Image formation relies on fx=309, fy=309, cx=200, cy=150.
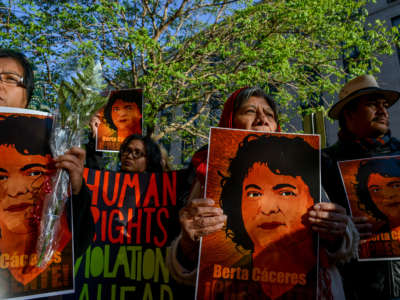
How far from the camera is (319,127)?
180 inches

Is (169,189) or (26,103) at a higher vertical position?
(26,103)

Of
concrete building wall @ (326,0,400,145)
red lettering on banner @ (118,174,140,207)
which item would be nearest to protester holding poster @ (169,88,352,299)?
red lettering on banner @ (118,174,140,207)

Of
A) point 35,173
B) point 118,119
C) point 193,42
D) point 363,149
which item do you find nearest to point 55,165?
point 35,173

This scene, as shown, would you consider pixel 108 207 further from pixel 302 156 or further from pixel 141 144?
pixel 302 156

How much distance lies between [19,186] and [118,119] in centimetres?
226

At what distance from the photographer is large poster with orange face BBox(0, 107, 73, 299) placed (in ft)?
3.77

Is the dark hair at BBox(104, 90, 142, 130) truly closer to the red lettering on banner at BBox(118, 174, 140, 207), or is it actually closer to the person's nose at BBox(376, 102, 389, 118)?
the red lettering on banner at BBox(118, 174, 140, 207)

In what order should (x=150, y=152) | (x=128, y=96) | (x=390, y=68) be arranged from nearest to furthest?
(x=150, y=152) → (x=128, y=96) → (x=390, y=68)

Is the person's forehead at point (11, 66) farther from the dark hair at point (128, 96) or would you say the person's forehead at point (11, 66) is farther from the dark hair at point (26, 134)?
the dark hair at point (128, 96)

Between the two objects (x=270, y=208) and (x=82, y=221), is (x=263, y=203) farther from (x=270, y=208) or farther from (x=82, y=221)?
(x=82, y=221)

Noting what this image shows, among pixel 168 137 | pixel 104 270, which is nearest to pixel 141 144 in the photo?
pixel 104 270

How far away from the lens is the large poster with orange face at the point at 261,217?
118cm

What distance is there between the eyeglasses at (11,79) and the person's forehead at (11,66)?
18mm

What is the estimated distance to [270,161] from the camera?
133 centimetres
